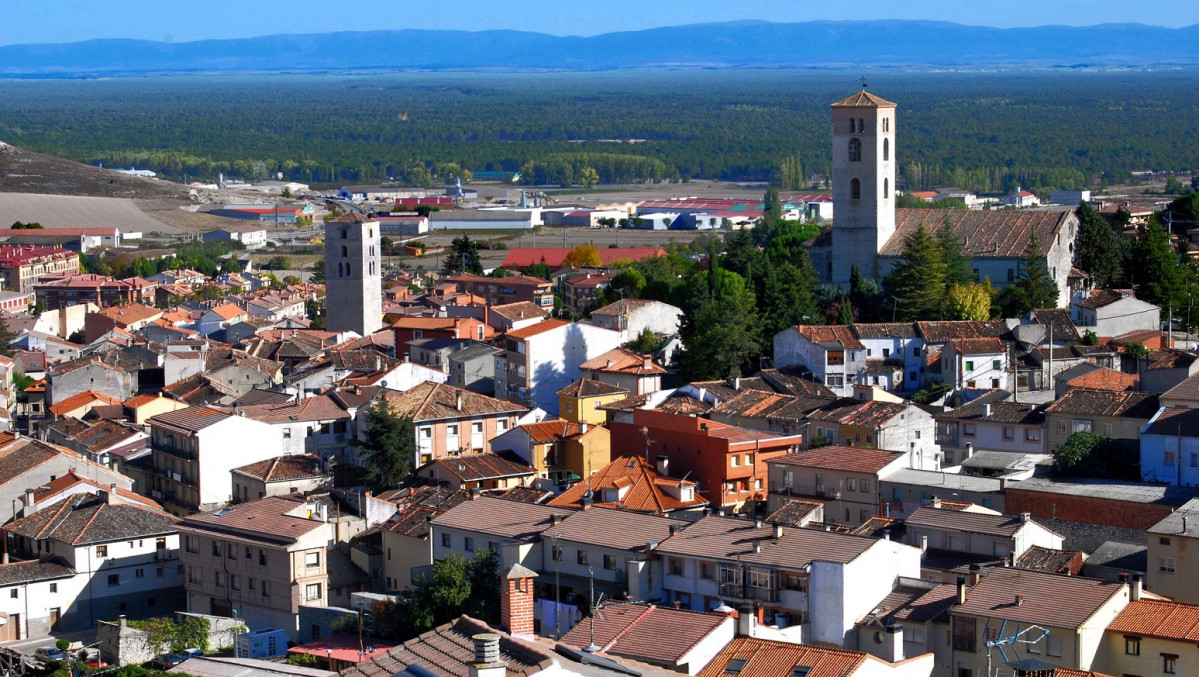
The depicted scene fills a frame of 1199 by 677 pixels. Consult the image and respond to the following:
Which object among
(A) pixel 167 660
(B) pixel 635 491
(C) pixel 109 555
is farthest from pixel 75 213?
(A) pixel 167 660

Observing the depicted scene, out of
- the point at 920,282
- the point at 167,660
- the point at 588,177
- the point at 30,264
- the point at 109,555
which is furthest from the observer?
the point at 588,177

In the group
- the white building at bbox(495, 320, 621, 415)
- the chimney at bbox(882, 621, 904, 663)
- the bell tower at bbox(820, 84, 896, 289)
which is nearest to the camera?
the chimney at bbox(882, 621, 904, 663)

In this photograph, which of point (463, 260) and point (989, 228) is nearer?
point (989, 228)

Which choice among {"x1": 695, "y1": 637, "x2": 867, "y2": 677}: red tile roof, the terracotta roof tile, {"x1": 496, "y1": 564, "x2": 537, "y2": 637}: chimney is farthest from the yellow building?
{"x1": 695, "y1": 637, "x2": 867, "y2": 677}: red tile roof

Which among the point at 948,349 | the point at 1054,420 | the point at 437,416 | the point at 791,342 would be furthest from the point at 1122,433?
the point at 437,416

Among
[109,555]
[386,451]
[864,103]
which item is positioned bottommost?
[109,555]

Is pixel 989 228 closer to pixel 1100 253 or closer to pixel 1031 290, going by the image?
pixel 1100 253

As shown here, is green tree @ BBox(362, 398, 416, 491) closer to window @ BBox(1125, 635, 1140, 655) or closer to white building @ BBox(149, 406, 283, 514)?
white building @ BBox(149, 406, 283, 514)

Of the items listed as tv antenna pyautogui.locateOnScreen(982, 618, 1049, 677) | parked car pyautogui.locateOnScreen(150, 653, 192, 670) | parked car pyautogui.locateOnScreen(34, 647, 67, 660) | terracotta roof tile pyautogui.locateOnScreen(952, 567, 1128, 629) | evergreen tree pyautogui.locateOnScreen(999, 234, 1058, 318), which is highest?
evergreen tree pyautogui.locateOnScreen(999, 234, 1058, 318)

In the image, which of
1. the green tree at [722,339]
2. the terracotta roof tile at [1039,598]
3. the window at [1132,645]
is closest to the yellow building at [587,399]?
the green tree at [722,339]
